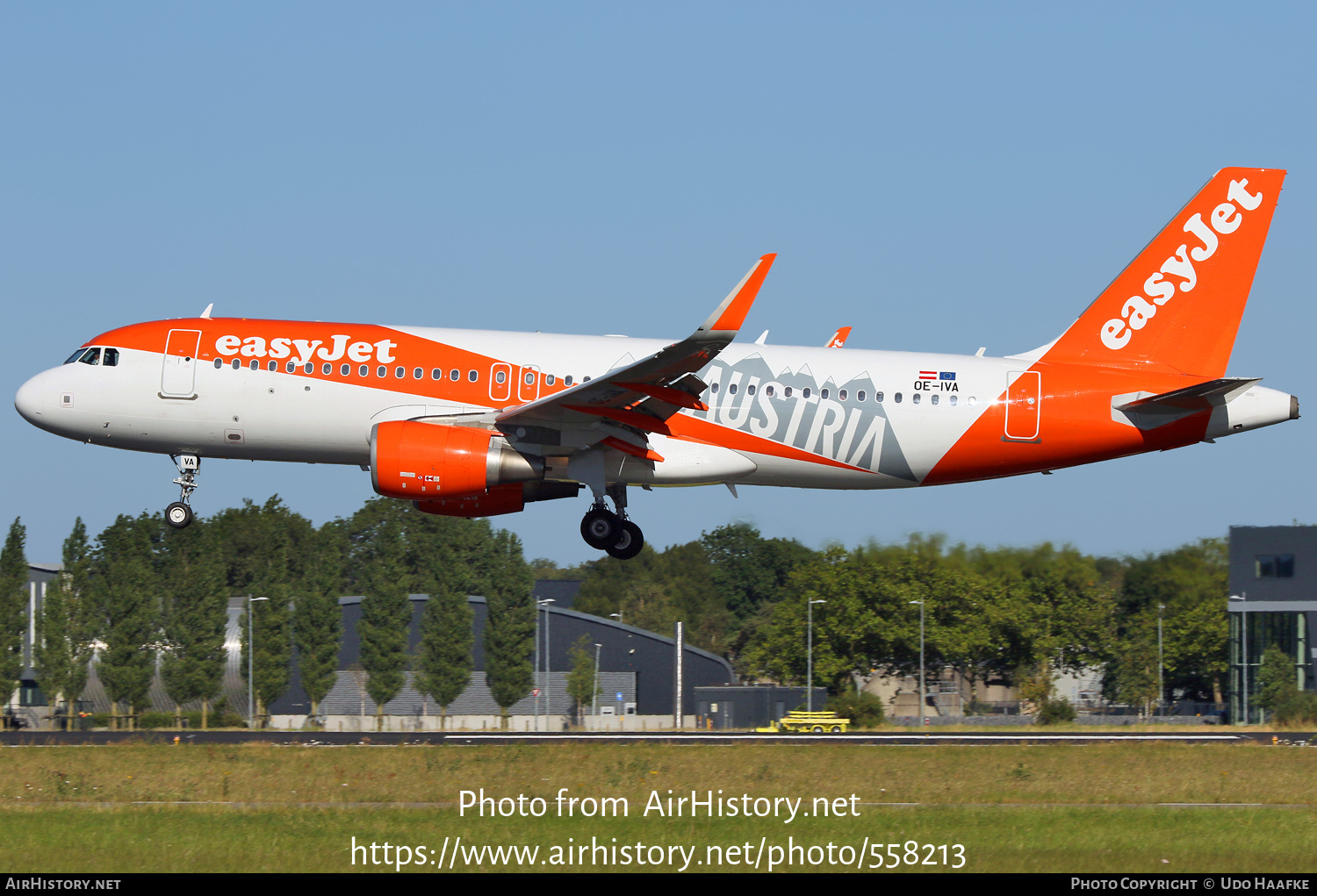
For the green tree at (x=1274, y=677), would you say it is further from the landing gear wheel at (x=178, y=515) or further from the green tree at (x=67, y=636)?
the green tree at (x=67, y=636)

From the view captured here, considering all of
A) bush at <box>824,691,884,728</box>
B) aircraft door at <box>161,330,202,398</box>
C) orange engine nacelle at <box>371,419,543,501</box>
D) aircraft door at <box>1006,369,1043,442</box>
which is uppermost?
aircraft door at <box>161,330,202,398</box>

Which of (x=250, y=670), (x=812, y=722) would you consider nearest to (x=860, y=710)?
(x=812, y=722)

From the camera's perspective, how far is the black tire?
98.9 ft

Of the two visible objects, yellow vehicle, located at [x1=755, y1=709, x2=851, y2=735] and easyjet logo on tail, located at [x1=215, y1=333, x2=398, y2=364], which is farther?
yellow vehicle, located at [x1=755, y1=709, x2=851, y2=735]

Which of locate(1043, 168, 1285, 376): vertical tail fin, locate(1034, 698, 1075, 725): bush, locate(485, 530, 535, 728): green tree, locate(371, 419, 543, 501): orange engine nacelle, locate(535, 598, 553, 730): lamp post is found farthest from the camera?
locate(535, 598, 553, 730): lamp post

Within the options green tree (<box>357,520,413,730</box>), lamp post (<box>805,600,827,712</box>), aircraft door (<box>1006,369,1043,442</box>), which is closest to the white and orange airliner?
aircraft door (<box>1006,369,1043,442</box>)

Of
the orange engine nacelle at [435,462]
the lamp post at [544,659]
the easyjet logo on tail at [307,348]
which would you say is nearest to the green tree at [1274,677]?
the lamp post at [544,659]

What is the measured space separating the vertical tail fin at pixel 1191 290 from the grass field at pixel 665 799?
8.53 meters

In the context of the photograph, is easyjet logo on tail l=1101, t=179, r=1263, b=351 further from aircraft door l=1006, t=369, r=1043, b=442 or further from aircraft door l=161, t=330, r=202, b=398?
aircraft door l=161, t=330, r=202, b=398

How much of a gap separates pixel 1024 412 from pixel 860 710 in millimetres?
30278

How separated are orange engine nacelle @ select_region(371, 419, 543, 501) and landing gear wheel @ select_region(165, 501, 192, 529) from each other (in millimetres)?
4944
